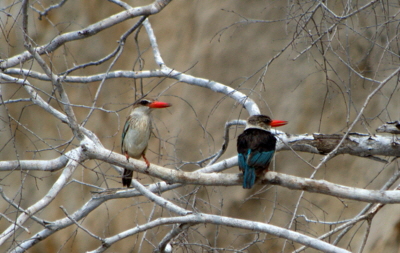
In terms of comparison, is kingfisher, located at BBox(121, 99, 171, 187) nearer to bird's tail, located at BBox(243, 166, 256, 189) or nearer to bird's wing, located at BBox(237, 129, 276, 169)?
bird's wing, located at BBox(237, 129, 276, 169)

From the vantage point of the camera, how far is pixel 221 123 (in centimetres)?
523

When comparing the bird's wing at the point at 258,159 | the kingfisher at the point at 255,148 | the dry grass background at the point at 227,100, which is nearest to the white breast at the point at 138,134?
the kingfisher at the point at 255,148

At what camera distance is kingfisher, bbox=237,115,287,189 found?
2467 millimetres

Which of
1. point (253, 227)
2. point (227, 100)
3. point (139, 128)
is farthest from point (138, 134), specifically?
point (227, 100)

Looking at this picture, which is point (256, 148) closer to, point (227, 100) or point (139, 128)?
point (139, 128)

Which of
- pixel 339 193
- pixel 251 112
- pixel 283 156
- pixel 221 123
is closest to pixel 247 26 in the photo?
pixel 221 123

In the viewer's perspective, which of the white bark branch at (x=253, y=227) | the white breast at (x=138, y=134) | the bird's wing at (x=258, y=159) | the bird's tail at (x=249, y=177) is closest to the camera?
the white bark branch at (x=253, y=227)

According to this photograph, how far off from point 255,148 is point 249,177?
10.7 inches

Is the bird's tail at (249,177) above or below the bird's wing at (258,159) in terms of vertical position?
below

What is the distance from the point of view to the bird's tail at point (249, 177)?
2.39 m

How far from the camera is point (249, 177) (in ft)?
7.93

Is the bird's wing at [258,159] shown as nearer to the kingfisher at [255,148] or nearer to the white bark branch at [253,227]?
the kingfisher at [255,148]

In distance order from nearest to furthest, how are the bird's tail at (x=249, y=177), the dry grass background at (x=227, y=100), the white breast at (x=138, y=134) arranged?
the bird's tail at (x=249, y=177)
the white breast at (x=138, y=134)
the dry grass background at (x=227, y=100)

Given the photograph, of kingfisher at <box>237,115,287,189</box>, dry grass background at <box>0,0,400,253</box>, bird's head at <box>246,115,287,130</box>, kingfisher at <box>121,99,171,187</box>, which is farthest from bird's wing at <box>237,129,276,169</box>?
dry grass background at <box>0,0,400,253</box>
